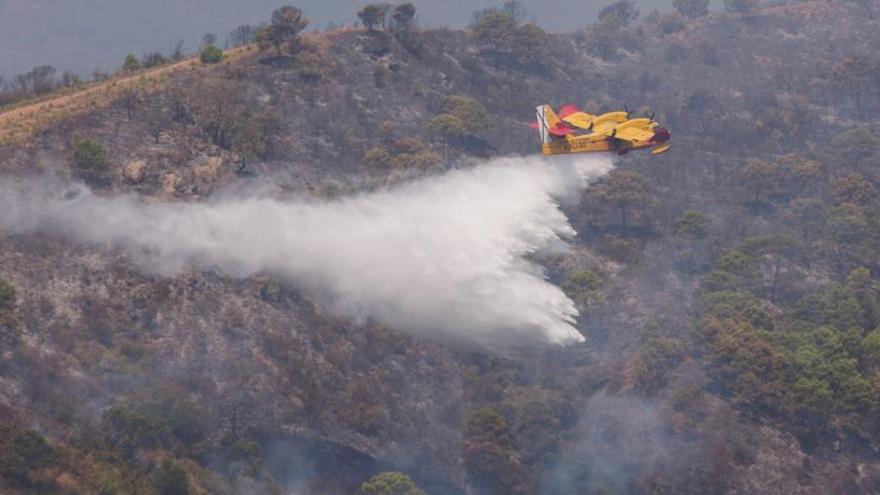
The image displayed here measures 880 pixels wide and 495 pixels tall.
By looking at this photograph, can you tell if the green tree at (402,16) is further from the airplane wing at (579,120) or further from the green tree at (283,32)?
the airplane wing at (579,120)

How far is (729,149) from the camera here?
13025 centimetres

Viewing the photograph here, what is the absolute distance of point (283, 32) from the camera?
121 m

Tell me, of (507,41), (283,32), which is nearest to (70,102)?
(283,32)

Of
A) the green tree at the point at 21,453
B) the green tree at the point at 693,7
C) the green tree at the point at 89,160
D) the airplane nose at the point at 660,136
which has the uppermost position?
the green tree at the point at 89,160

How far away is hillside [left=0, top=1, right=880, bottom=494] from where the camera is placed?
67500 millimetres

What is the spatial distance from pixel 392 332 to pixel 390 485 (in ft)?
58.9

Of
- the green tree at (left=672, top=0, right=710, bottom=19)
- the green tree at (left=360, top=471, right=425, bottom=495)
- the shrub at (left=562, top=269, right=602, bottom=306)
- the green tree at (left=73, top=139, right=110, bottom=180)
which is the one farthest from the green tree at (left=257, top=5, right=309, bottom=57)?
the green tree at (left=672, top=0, right=710, bottom=19)

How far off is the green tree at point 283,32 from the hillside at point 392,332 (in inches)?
53.3

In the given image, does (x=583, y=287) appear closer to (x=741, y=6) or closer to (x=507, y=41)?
(x=507, y=41)

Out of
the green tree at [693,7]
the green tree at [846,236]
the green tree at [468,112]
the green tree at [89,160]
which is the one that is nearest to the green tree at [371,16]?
the green tree at [468,112]

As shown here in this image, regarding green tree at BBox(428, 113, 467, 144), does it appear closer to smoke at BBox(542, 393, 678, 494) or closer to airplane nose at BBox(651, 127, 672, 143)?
airplane nose at BBox(651, 127, 672, 143)

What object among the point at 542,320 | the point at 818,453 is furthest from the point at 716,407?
the point at 542,320

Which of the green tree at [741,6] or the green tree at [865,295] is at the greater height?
the green tree at [741,6]

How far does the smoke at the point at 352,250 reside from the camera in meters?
78.7
